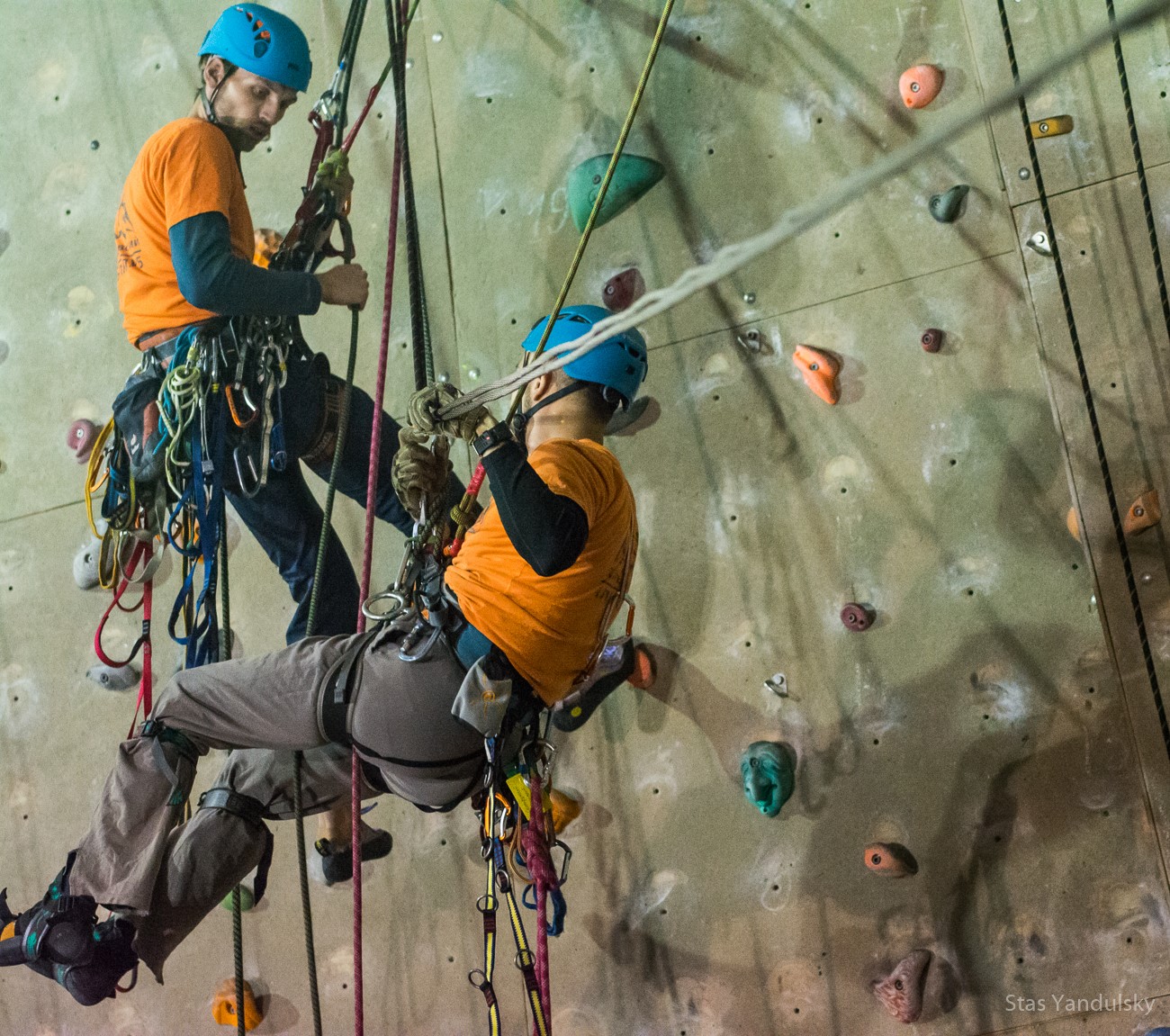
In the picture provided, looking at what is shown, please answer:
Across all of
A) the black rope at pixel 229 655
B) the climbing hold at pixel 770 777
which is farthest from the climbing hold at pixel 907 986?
the black rope at pixel 229 655

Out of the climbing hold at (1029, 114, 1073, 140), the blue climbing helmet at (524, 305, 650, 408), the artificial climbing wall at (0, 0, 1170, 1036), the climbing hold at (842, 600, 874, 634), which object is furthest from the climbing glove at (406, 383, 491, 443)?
the climbing hold at (1029, 114, 1073, 140)

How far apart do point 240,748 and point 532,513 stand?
3.27 ft

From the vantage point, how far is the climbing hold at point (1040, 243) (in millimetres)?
2838

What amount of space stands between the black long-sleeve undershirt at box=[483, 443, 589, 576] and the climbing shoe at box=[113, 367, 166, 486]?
1222 mm

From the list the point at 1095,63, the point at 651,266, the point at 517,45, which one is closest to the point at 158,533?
the point at 651,266

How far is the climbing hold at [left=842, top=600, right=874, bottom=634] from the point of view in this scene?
2.88 m

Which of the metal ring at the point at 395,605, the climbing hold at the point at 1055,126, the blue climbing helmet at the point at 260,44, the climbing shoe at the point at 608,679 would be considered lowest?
the climbing shoe at the point at 608,679

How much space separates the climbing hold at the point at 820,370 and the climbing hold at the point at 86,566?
2224mm

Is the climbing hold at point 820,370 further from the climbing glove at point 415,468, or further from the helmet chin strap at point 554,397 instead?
the climbing glove at point 415,468

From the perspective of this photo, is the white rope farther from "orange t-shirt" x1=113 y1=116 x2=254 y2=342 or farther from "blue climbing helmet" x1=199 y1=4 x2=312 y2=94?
"blue climbing helmet" x1=199 y1=4 x2=312 y2=94

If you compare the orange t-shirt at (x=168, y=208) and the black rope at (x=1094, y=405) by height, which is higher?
the orange t-shirt at (x=168, y=208)

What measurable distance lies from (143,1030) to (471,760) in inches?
78.6

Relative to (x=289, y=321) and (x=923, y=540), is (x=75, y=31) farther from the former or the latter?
(x=923, y=540)

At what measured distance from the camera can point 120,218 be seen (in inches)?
105
